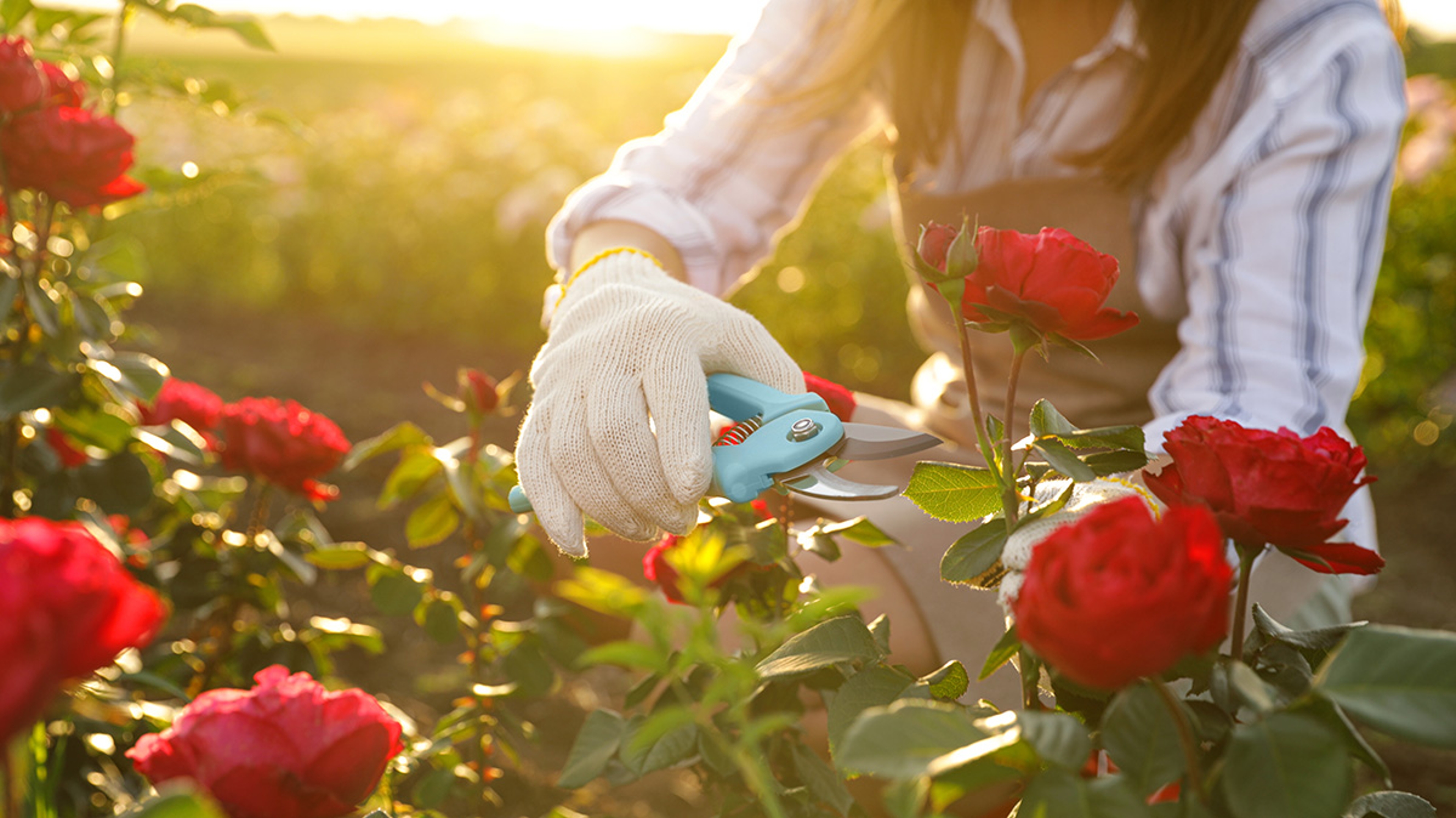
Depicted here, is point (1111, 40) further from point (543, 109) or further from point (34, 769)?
point (543, 109)

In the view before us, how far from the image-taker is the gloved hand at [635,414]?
0.78 metres

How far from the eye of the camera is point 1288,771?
0.43 metres

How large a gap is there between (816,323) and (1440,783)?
219 cm

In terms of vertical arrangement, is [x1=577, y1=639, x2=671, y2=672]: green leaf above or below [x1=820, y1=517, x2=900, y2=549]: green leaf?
above

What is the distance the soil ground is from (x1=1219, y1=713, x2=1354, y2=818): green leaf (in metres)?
1.28

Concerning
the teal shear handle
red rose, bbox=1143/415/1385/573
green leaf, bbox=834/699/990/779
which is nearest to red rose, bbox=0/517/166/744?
green leaf, bbox=834/699/990/779

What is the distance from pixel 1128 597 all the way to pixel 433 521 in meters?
0.93

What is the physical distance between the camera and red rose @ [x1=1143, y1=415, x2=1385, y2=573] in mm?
537

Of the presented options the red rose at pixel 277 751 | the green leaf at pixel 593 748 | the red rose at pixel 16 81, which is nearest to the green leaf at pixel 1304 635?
the green leaf at pixel 593 748

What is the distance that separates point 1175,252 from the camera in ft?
4.38

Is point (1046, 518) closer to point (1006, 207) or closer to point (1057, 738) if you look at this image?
point (1057, 738)

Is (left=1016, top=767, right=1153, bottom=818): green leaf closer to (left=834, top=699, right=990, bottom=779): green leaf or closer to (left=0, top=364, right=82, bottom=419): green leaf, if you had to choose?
(left=834, top=699, right=990, bottom=779): green leaf

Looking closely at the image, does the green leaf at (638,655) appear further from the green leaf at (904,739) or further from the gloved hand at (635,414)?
the gloved hand at (635,414)

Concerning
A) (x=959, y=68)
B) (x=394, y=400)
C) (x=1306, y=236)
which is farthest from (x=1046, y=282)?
(x=394, y=400)
